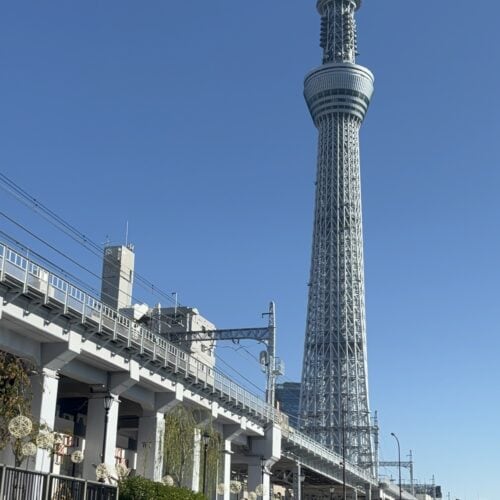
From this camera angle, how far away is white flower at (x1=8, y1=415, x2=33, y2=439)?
28.8 metres

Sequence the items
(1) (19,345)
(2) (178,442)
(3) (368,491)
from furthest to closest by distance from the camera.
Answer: (3) (368,491) < (2) (178,442) < (1) (19,345)

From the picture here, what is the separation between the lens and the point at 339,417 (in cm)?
17888

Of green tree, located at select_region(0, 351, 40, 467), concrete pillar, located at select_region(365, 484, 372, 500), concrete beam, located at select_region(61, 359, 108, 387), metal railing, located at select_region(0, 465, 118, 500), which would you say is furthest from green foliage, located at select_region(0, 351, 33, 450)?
concrete pillar, located at select_region(365, 484, 372, 500)

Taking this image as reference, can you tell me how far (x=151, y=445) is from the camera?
51125mm

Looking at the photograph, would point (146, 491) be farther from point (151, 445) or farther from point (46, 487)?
point (151, 445)

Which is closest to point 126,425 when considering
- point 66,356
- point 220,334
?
point 220,334

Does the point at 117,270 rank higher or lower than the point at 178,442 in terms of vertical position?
higher

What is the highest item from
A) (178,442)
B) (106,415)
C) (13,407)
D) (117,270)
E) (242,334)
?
(117,270)

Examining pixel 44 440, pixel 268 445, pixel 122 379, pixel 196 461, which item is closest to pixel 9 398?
pixel 44 440

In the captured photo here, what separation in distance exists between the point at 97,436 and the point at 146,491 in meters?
11.5

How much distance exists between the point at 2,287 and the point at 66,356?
655cm

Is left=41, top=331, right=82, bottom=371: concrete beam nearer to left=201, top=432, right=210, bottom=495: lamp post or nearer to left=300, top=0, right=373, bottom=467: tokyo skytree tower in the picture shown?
left=201, top=432, right=210, bottom=495: lamp post

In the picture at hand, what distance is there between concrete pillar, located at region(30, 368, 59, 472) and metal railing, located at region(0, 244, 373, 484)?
332 cm

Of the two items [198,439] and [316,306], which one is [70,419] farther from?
[316,306]
